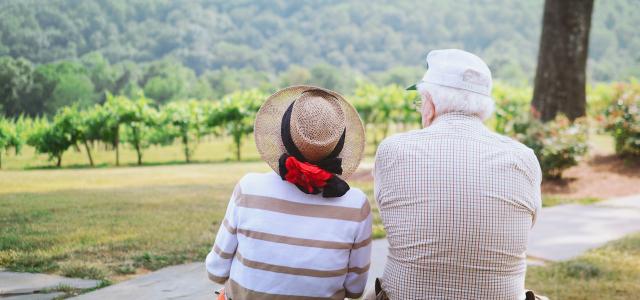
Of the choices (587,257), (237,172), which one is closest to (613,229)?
(587,257)

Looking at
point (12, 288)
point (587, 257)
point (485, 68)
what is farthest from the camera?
point (587, 257)

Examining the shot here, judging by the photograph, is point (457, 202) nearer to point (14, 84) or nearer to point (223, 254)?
point (223, 254)

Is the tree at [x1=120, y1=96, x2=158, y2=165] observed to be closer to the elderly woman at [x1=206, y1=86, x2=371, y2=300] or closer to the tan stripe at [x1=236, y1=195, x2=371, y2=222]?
the elderly woman at [x1=206, y1=86, x2=371, y2=300]

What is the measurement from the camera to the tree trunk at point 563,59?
10617 millimetres

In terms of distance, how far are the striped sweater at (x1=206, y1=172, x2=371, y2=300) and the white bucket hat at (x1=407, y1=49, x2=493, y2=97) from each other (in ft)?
1.79

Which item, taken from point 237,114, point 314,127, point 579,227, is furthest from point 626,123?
point 314,127

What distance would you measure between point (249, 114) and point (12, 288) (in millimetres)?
4862

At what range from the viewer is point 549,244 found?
629cm

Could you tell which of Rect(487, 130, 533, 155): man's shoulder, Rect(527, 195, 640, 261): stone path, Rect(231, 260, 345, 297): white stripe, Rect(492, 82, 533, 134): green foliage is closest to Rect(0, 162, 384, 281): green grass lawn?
Rect(527, 195, 640, 261): stone path

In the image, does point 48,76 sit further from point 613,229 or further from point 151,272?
point 613,229

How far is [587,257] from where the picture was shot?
5.76 m

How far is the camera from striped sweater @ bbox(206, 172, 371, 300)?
104 inches

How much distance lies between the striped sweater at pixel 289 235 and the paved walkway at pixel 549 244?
1.74m

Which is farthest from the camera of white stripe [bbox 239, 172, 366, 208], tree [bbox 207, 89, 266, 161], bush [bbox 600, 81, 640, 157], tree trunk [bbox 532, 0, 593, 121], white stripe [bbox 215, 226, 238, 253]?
bush [bbox 600, 81, 640, 157]
